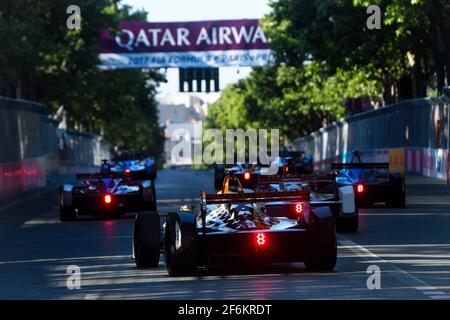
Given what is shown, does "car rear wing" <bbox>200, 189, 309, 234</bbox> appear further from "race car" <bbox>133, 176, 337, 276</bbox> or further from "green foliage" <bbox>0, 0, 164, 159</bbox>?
"green foliage" <bbox>0, 0, 164, 159</bbox>

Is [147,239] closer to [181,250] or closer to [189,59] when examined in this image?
[181,250]

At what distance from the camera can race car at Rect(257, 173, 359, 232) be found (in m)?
24.0

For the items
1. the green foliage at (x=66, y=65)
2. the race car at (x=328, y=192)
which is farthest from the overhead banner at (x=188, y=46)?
the race car at (x=328, y=192)

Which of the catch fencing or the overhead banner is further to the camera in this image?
the overhead banner

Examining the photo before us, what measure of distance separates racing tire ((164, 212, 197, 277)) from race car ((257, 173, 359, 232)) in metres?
7.54

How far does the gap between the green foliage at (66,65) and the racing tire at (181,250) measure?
100 ft

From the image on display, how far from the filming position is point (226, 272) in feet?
55.1

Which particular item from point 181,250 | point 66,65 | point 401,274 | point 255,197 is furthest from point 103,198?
point 66,65

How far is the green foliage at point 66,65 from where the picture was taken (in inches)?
1893

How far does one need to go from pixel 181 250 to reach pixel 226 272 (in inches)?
34.2

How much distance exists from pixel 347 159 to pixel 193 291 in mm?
61001

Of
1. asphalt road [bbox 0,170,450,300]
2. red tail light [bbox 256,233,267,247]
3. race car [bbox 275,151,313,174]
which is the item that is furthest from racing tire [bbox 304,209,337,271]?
race car [bbox 275,151,313,174]

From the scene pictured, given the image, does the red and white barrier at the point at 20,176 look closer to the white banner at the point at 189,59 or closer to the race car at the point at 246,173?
the race car at the point at 246,173

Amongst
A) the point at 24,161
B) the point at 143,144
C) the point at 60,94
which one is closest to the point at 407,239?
the point at 24,161
